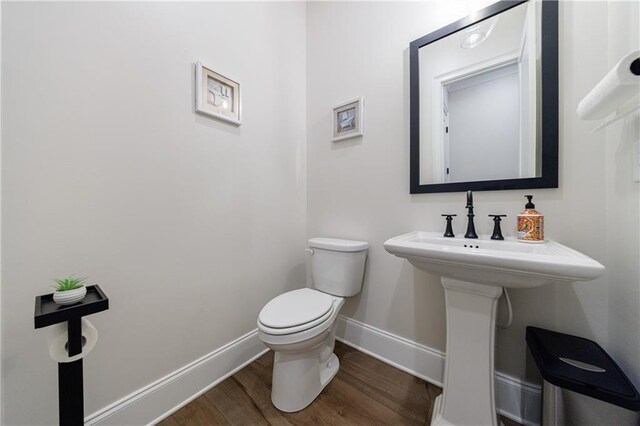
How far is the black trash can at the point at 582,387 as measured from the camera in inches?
26.2


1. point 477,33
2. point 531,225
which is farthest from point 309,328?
point 477,33

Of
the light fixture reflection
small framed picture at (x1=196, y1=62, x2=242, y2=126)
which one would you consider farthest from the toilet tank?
the light fixture reflection

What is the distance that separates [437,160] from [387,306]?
0.92m

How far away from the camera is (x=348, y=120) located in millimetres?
1585

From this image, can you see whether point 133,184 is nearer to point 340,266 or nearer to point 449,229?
point 340,266

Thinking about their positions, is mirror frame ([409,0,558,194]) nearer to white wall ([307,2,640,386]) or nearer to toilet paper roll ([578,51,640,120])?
white wall ([307,2,640,386])

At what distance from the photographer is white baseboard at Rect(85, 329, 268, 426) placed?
93cm

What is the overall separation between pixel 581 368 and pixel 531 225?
19.6 inches

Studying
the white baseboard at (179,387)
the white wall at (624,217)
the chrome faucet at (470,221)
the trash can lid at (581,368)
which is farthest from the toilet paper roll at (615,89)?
the white baseboard at (179,387)

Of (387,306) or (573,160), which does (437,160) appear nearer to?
(573,160)

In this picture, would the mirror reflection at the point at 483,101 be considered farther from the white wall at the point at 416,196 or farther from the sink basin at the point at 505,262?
the sink basin at the point at 505,262

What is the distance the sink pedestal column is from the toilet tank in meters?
0.56

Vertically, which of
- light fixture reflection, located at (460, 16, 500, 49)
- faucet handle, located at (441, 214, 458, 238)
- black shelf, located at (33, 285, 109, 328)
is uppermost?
light fixture reflection, located at (460, 16, 500, 49)

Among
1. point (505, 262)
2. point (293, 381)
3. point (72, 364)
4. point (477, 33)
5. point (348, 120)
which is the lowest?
point (293, 381)
